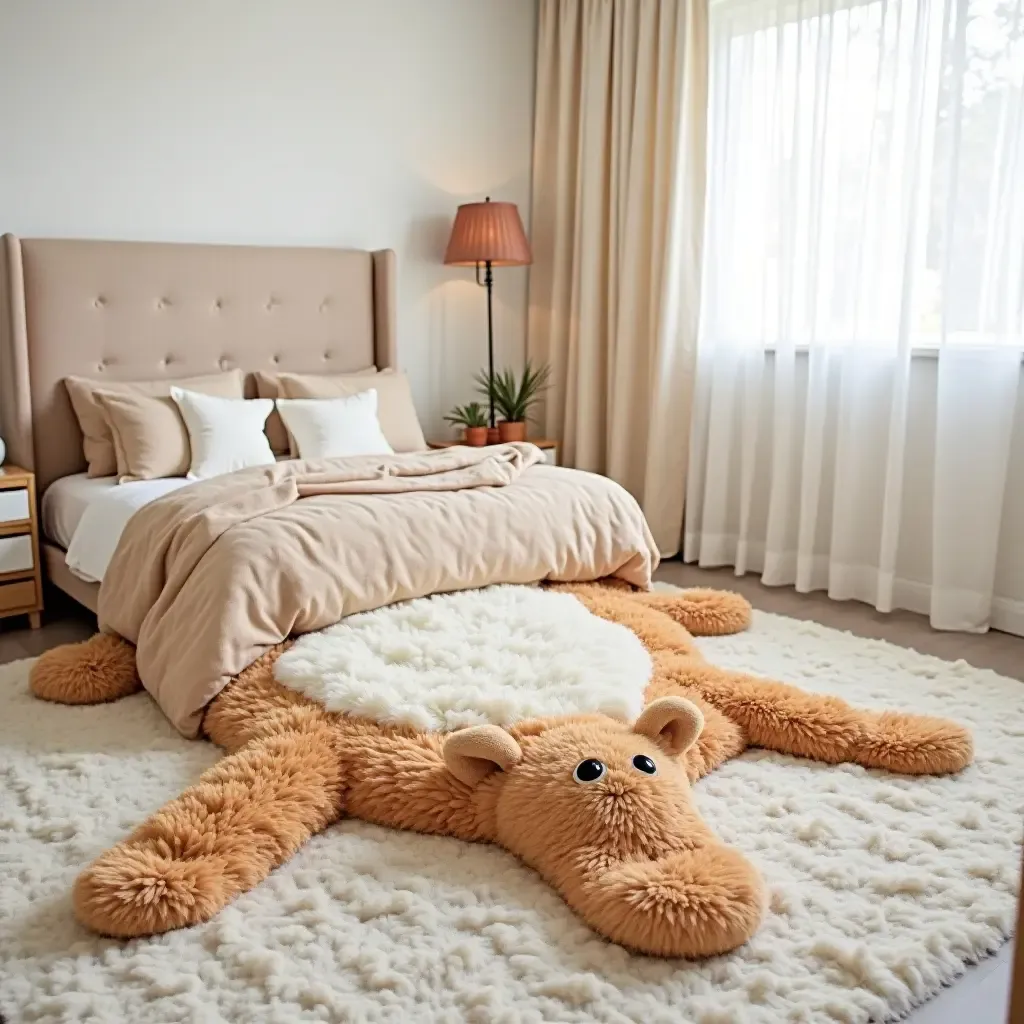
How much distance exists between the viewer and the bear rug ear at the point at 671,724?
6.91 feet

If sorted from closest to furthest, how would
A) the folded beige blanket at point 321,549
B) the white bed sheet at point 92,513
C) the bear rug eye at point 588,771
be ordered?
the bear rug eye at point 588,771, the folded beige blanket at point 321,549, the white bed sheet at point 92,513

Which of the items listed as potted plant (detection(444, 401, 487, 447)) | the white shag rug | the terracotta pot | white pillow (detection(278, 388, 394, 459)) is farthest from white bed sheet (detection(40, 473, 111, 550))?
the terracotta pot

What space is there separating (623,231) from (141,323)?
79.5 inches

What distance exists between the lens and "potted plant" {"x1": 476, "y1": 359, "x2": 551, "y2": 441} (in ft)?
15.0

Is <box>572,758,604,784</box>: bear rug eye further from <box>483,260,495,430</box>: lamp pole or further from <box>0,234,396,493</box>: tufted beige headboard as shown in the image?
<box>483,260,495,430</box>: lamp pole

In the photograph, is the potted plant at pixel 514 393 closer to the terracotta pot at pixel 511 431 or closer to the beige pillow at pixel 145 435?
the terracotta pot at pixel 511 431

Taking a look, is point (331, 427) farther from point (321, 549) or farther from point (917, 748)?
point (917, 748)

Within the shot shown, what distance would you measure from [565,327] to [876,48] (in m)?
1.80

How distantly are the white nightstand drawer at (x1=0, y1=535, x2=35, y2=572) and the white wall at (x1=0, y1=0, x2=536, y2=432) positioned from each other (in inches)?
42.5

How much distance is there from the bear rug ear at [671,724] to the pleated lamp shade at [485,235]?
2709mm

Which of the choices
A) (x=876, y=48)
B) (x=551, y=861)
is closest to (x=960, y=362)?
(x=876, y=48)

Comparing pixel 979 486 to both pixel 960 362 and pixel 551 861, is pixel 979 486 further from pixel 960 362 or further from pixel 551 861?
pixel 551 861

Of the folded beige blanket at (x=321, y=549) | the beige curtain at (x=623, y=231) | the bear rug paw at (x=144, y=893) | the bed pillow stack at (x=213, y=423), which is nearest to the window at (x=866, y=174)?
the beige curtain at (x=623, y=231)

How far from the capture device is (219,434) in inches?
141
